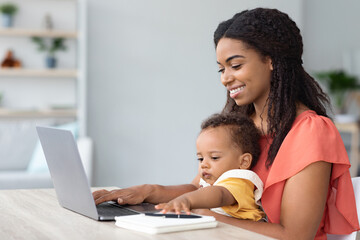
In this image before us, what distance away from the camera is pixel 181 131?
4496 millimetres

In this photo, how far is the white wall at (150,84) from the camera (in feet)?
14.2

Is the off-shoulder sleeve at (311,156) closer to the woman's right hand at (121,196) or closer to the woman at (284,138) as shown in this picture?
the woman at (284,138)

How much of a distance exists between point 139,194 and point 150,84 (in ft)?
9.86

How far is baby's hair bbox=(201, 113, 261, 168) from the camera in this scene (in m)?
1.56

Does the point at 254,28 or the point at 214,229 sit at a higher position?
the point at 254,28

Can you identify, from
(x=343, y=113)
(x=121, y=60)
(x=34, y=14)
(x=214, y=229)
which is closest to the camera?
(x=214, y=229)

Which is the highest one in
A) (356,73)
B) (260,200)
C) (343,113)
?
(260,200)

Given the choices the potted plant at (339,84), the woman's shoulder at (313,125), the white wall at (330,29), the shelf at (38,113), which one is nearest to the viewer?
the woman's shoulder at (313,125)

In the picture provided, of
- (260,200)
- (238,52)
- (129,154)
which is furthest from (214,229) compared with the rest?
(129,154)

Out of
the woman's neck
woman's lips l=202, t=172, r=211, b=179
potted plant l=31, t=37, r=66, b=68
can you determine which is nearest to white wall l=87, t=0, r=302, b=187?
potted plant l=31, t=37, r=66, b=68

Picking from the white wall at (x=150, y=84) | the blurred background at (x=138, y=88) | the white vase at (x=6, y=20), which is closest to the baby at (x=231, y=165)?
the blurred background at (x=138, y=88)

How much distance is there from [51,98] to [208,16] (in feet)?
5.68

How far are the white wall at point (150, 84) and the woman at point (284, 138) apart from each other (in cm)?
270

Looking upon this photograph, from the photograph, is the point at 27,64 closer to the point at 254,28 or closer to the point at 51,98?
the point at 51,98
